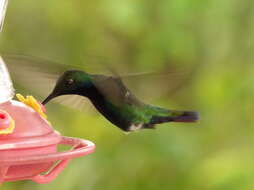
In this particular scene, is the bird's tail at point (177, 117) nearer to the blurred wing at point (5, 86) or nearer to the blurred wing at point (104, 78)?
the blurred wing at point (104, 78)

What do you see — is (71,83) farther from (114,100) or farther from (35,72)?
(114,100)

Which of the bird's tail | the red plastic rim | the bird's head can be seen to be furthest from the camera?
the bird's tail

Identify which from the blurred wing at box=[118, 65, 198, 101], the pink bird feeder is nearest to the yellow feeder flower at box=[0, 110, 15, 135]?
the pink bird feeder

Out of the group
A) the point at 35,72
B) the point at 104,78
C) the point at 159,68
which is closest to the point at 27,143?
the point at 35,72

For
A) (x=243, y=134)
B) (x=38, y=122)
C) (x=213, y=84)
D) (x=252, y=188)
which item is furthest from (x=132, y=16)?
(x=38, y=122)

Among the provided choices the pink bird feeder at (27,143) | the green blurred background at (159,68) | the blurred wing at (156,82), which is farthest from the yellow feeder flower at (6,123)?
the green blurred background at (159,68)

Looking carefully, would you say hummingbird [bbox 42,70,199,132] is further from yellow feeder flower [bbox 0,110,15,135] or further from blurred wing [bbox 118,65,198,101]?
yellow feeder flower [bbox 0,110,15,135]

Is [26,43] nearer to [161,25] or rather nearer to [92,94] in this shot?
[161,25]
